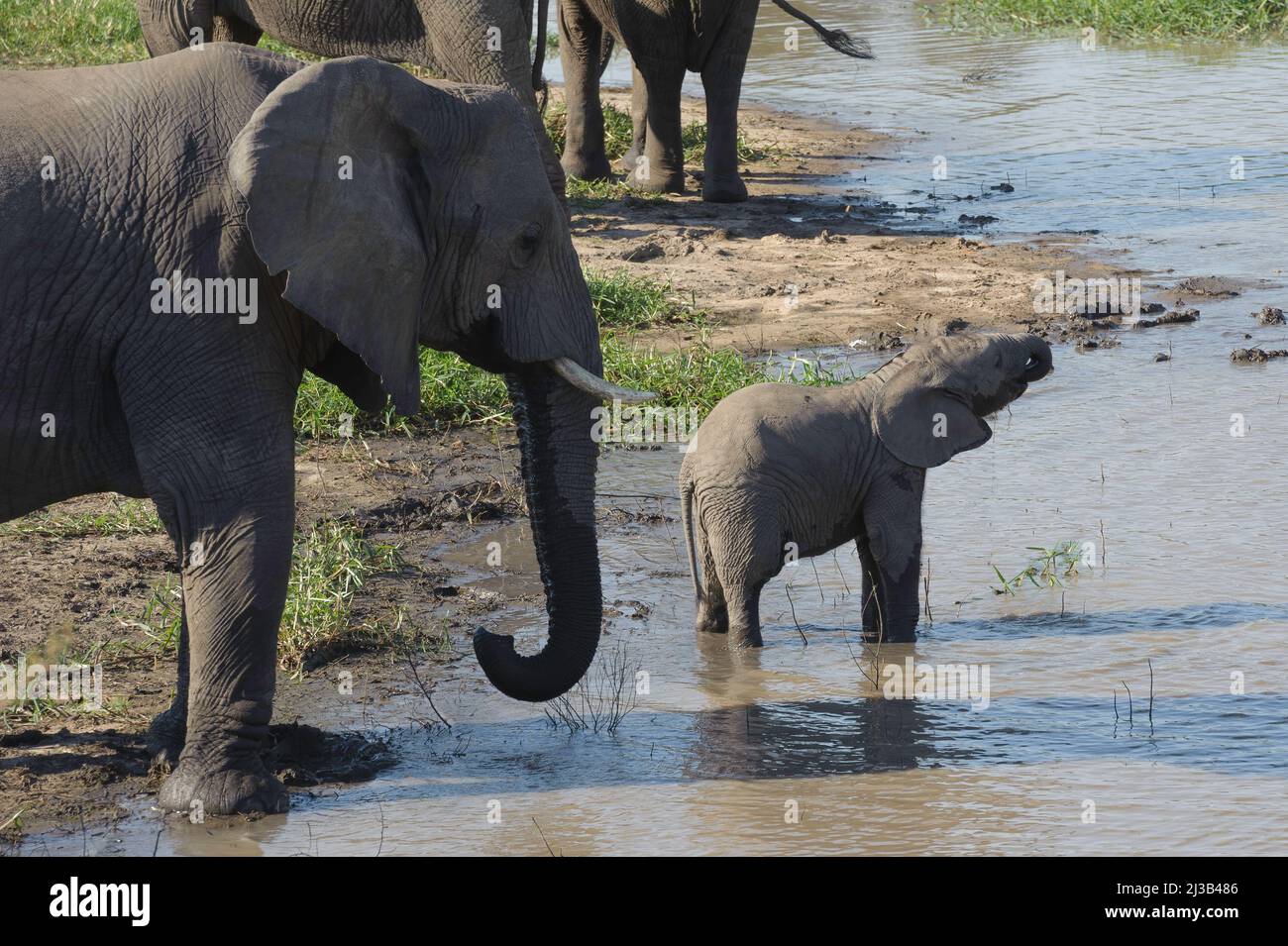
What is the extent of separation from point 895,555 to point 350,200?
2644mm

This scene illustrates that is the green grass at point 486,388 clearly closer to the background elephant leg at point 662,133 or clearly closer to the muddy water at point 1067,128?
the muddy water at point 1067,128

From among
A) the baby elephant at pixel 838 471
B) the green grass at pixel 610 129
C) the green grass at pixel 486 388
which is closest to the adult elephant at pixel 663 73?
the green grass at pixel 610 129

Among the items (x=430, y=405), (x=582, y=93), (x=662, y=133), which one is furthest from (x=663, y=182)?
(x=430, y=405)

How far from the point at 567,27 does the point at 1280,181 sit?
492cm

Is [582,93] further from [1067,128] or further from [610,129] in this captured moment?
[1067,128]

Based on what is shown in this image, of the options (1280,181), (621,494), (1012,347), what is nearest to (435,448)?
(621,494)

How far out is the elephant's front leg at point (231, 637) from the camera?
4508 millimetres

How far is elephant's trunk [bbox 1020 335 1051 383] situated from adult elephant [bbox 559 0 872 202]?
5501 mm

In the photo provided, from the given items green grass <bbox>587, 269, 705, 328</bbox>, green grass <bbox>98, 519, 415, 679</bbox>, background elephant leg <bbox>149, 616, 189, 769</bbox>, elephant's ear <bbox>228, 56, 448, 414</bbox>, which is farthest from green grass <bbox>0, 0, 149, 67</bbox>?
elephant's ear <bbox>228, 56, 448, 414</bbox>

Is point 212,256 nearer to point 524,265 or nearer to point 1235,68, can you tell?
point 524,265

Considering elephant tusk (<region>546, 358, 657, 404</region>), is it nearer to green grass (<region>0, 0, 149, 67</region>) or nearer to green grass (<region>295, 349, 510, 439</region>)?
green grass (<region>295, 349, 510, 439</region>)

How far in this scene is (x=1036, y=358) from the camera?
21.9 ft

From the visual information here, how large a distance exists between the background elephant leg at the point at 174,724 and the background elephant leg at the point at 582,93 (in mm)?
7882

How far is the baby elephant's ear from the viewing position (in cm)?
640
